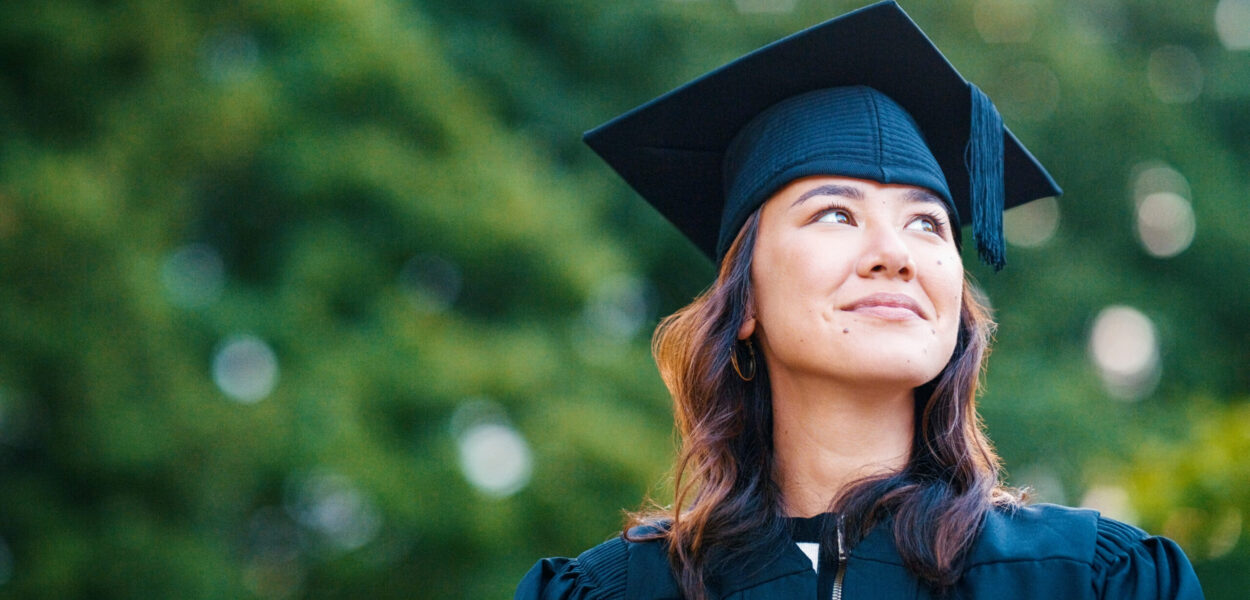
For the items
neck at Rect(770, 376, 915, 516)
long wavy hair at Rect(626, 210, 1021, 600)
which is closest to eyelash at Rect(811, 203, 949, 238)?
long wavy hair at Rect(626, 210, 1021, 600)

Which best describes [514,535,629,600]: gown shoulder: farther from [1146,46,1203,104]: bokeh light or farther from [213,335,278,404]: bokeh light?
[1146,46,1203,104]: bokeh light

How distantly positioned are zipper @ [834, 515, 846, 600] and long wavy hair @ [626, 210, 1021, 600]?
0.6 inches

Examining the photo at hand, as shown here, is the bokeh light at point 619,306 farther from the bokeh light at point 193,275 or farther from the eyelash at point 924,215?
the eyelash at point 924,215

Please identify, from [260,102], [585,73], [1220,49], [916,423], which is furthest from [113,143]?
[1220,49]

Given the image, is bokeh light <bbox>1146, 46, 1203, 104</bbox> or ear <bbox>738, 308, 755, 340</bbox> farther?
bokeh light <bbox>1146, 46, 1203, 104</bbox>

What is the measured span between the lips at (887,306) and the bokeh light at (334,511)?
565cm

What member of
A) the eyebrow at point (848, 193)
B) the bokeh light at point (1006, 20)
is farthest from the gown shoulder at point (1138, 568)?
the bokeh light at point (1006, 20)

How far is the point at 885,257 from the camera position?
2496mm

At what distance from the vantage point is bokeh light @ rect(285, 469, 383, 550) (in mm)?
7805

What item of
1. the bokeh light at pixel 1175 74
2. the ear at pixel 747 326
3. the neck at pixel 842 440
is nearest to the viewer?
the neck at pixel 842 440

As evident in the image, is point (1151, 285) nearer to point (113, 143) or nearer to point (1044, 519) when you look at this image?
point (113, 143)

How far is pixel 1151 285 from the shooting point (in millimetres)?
10383

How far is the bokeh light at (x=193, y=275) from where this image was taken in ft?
24.7

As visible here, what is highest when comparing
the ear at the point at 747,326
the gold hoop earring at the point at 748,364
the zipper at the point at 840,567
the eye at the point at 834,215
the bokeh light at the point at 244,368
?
the bokeh light at the point at 244,368
